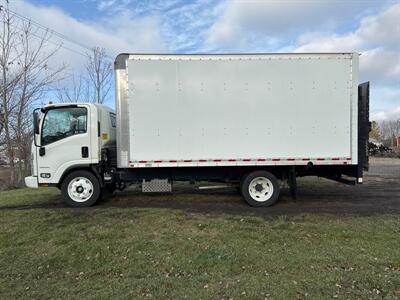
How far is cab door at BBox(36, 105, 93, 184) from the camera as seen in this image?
9.79 m

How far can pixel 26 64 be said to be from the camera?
72.7 ft

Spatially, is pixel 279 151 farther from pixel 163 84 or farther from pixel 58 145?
pixel 58 145

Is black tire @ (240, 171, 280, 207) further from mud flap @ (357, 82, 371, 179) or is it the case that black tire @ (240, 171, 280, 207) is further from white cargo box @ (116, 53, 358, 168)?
mud flap @ (357, 82, 371, 179)

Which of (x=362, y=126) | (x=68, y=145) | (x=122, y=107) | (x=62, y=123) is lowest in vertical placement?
(x=68, y=145)

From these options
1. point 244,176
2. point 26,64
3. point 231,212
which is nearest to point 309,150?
point 244,176

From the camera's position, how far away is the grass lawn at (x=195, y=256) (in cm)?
511

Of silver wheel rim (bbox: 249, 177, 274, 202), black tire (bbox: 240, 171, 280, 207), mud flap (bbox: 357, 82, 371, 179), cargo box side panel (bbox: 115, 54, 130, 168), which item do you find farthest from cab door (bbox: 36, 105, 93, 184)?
mud flap (bbox: 357, 82, 371, 179)

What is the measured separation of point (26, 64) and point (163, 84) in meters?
15.7

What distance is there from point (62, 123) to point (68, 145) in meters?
0.56

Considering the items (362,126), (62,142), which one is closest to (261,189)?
(362,126)

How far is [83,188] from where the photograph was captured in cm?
995

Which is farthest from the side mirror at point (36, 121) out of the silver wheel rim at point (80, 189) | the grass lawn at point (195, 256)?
the grass lawn at point (195, 256)

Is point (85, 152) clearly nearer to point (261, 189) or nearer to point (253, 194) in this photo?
point (253, 194)

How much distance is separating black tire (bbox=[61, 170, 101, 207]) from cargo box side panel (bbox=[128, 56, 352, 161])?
1274 mm
